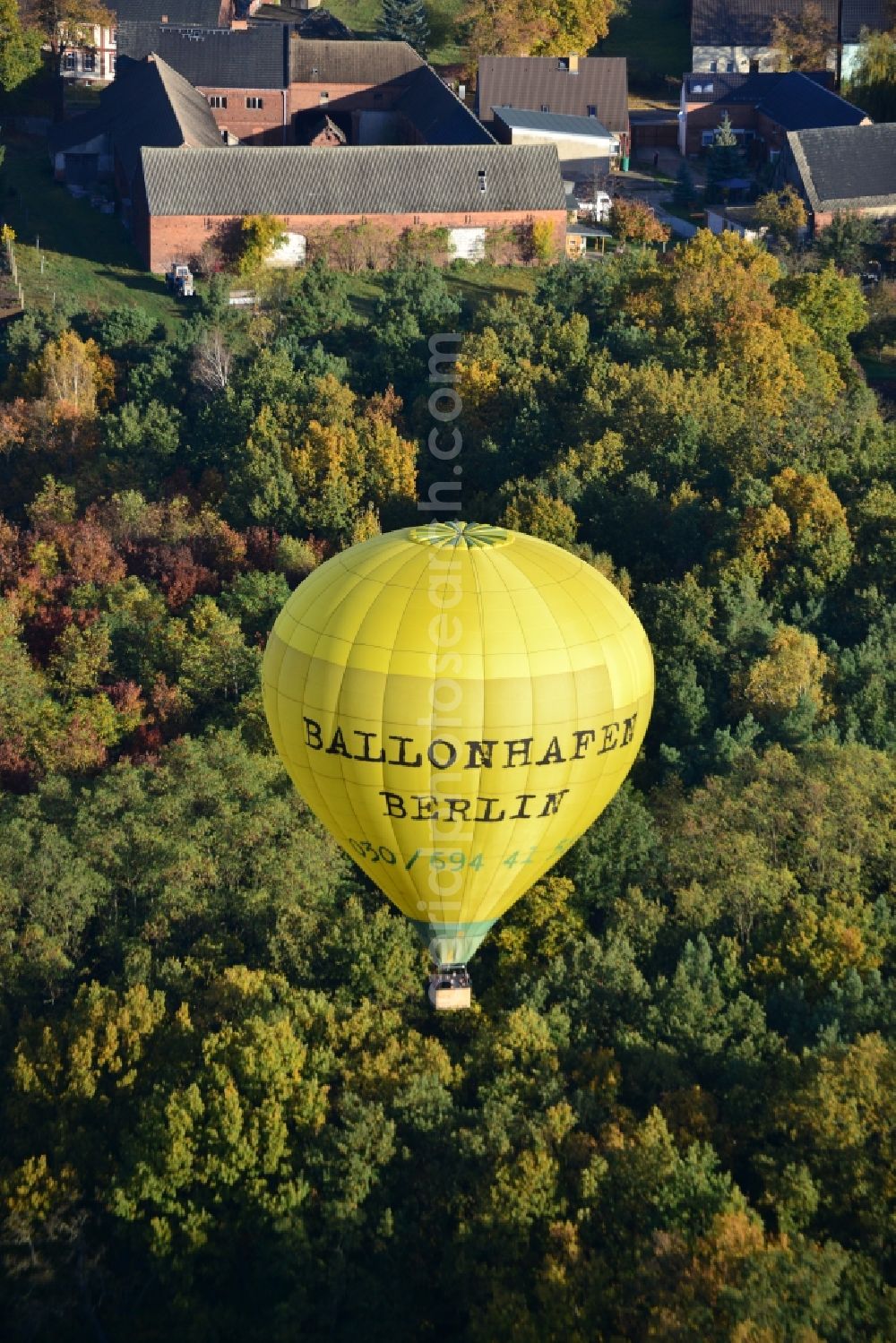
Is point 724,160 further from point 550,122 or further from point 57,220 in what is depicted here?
point 57,220

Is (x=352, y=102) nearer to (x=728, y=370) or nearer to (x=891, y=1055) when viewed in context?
(x=728, y=370)

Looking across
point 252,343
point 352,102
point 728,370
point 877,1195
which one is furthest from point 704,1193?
point 352,102

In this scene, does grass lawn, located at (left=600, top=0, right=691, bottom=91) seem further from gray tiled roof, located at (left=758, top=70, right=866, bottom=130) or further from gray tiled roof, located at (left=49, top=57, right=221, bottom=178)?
gray tiled roof, located at (left=49, top=57, right=221, bottom=178)

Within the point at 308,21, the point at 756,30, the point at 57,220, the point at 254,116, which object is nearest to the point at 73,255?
the point at 57,220

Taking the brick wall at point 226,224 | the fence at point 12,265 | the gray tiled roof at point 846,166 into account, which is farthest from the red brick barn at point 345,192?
the gray tiled roof at point 846,166

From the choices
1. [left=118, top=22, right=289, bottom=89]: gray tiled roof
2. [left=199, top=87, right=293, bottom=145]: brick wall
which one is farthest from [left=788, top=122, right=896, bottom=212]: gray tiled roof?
[left=118, top=22, right=289, bottom=89]: gray tiled roof

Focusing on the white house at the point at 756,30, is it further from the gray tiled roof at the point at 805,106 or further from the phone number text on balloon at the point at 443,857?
the phone number text on balloon at the point at 443,857
